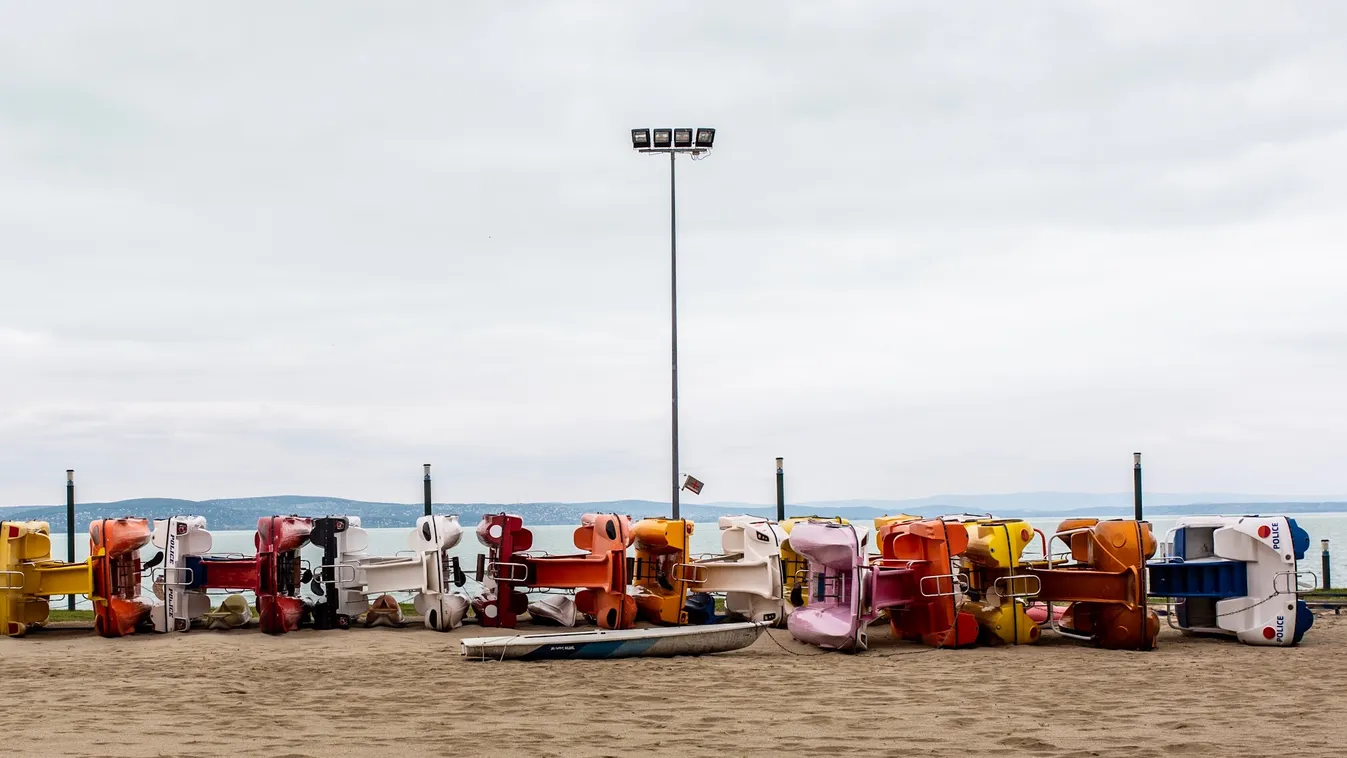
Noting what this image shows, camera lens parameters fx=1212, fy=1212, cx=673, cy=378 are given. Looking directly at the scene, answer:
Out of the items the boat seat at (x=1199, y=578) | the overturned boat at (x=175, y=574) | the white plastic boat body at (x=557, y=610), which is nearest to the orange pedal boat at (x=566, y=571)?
the white plastic boat body at (x=557, y=610)

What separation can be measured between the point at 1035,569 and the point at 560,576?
5.87 m

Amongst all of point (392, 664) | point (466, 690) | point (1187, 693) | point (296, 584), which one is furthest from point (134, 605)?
point (1187, 693)

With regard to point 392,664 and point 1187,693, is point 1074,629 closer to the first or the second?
point 1187,693

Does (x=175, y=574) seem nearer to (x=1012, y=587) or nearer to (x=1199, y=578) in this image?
(x=1012, y=587)

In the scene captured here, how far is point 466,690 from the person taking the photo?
32.8 feet

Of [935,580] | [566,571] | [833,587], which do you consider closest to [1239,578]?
[935,580]

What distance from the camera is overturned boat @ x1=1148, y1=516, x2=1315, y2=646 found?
532 inches

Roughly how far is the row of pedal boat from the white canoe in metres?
0.02

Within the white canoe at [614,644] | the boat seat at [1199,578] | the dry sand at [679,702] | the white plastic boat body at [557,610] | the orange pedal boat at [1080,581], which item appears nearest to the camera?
the dry sand at [679,702]

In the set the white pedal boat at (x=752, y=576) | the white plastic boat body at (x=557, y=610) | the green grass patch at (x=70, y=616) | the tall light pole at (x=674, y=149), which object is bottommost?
the green grass patch at (x=70, y=616)

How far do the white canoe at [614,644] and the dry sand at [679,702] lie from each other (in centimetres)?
21

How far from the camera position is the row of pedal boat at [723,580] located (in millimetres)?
13203

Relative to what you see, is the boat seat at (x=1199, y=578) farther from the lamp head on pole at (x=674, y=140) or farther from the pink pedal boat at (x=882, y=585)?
the lamp head on pole at (x=674, y=140)

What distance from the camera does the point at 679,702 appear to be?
9.30 m
